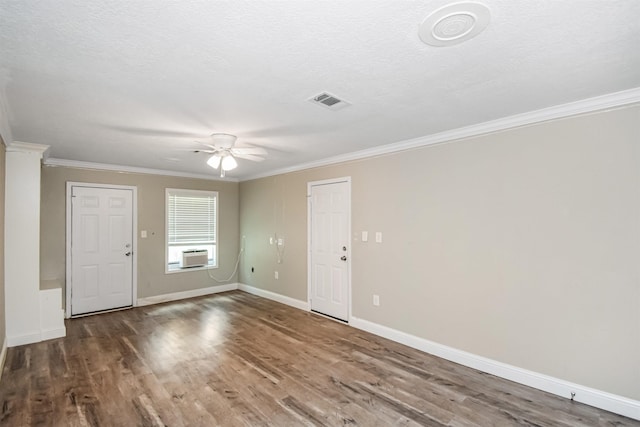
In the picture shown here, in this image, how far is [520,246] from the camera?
292cm

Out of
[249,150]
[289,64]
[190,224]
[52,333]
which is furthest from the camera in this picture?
[190,224]

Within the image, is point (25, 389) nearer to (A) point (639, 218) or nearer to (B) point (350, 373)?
(B) point (350, 373)

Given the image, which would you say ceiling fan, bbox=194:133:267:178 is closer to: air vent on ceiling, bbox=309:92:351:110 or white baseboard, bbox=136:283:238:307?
air vent on ceiling, bbox=309:92:351:110

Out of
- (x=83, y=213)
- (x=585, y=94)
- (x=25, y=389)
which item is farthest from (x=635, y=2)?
(x=83, y=213)

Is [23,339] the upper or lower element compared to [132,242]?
lower

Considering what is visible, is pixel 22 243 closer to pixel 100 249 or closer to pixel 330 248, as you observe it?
pixel 100 249

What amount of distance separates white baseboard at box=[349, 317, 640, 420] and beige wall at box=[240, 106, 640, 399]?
6cm

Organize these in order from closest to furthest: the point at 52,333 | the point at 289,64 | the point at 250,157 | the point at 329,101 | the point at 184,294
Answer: the point at 289,64 < the point at 329,101 < the point at 52,333 < the point at 250,157 < the point at 184,294

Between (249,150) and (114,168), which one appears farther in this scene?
(114,168)

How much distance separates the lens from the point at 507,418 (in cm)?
239

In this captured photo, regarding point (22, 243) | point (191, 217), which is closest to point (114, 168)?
point (191, 217)

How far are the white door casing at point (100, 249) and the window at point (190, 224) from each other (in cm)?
66

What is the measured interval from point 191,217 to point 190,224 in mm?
137

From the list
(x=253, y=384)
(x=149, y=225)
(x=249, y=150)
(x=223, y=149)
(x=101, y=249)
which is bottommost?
(x=253, y=384)
